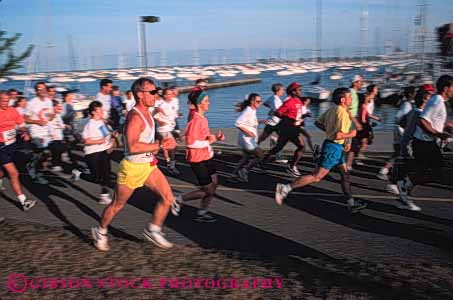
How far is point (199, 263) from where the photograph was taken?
4.43 metres

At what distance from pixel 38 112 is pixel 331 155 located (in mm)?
5972

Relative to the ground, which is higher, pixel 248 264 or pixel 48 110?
pixel 48 110

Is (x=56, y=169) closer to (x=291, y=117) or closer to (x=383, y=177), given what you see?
(x=291, y=117)

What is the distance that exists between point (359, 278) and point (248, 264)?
106 centimetres

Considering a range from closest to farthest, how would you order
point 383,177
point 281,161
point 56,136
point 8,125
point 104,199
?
point 8,125 → point 104,199 → point 383,177 → point 56,136 → point 281,161

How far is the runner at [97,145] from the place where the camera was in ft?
22.6

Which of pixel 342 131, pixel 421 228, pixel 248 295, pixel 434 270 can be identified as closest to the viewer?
pixel 248 295

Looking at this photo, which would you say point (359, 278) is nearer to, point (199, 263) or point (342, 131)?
point (199, 263)

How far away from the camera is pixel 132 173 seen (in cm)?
457

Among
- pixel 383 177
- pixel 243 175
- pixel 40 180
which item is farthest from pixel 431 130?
pixel 40 180

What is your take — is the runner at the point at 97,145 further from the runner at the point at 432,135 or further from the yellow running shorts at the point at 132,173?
the runner at the point at 432,135

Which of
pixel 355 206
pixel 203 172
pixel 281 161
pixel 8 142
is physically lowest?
pixel 281 161

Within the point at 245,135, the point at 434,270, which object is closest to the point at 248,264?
the point at 434,270

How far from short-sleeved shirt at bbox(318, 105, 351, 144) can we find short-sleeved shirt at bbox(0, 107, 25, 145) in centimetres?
473
